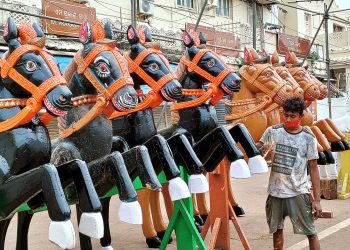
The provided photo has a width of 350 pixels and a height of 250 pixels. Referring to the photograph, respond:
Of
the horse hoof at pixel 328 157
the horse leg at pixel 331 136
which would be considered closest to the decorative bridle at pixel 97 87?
the horse hoof at pixel 328 157

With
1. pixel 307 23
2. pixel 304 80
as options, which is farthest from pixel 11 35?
pixel 307 23

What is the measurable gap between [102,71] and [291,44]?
1789 cm

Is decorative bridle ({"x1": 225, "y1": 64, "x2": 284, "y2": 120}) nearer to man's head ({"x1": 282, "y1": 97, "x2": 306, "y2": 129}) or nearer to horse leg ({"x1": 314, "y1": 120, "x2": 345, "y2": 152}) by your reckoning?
horse leg ({"x1": 314, "y1": 120, "x2": 345, "y2": 152})

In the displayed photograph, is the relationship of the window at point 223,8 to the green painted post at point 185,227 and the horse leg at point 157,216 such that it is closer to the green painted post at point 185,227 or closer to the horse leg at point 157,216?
the horse leg at point 157,216

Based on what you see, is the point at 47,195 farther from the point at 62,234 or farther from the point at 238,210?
the point at 238,210

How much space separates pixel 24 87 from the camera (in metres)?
2.98

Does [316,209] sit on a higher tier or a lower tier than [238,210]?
higher

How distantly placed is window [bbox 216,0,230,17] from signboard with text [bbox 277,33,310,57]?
2667 millimetres

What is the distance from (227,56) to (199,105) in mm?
11741

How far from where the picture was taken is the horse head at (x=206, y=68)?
15.5ft

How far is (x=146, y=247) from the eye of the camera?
5516mm

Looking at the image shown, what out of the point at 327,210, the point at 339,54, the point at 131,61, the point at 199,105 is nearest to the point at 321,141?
the point at 327,210

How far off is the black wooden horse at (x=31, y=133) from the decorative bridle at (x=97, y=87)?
1.65 ft

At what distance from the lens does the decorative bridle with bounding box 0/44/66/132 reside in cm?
295
